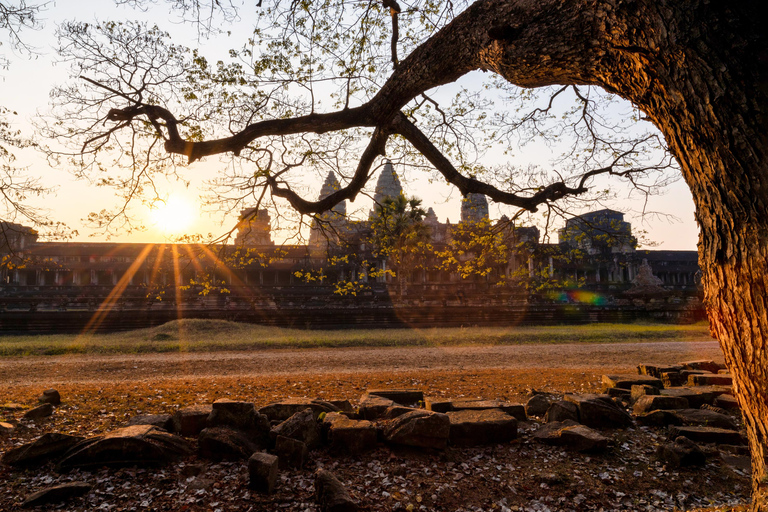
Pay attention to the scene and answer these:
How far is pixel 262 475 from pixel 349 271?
102 ft

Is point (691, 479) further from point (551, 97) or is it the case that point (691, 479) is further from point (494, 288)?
point (494, 288)

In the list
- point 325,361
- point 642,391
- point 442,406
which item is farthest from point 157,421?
point 325,361

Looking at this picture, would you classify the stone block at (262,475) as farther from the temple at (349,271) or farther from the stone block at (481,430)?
the temple at (349,271)

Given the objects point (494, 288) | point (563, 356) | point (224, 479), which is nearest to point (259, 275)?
point (494, 288)

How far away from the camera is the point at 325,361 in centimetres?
925

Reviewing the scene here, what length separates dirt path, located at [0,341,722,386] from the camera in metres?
7.96

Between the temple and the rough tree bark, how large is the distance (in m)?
4.40

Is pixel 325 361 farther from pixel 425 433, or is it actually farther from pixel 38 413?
pixel 425 433

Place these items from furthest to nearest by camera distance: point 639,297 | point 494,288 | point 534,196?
point 494,288 < point 639,297 < point 534,196

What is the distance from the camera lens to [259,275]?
3538 cm

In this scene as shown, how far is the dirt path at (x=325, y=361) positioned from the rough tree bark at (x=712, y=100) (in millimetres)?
6395

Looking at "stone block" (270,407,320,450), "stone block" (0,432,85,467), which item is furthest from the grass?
"stone block" (270,407,320,450)

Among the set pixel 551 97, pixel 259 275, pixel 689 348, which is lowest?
pixel 689 348

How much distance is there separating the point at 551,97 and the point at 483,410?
16.7 ft
